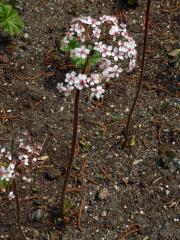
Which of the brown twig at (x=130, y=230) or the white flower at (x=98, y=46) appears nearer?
the white flower at (x=98, y=46)

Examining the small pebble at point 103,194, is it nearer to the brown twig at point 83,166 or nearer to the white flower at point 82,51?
the brown twig at point 83,166

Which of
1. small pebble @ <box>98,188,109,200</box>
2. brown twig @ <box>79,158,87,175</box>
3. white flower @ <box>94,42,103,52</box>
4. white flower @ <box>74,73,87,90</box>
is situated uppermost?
white flower @ <box>94,42,103,52</box>

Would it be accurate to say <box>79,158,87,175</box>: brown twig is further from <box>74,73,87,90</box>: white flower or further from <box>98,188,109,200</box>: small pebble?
<box>74,73,87,90</box>: white flower

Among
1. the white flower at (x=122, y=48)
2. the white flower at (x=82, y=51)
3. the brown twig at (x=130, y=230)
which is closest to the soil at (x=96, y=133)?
the brown twig at (x=130, y=230)

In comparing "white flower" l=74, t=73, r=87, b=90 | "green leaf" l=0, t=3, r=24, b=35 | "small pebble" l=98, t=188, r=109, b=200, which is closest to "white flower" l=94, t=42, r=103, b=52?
"white flower" l=74, t=73, r=87, b=90

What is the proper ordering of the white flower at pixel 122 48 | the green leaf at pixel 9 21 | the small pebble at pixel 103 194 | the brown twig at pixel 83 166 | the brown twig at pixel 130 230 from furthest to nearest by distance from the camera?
1. the green leaf at pixel 9 21
2. the brown twig at pixel 83 166
3. the small pebble at pixel 103 194
4. the brown twig at pixel 130 230
5. the white flower at pixel 122 48

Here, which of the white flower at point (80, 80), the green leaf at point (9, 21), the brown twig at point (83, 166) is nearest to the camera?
the white flower at point (80, 80)
